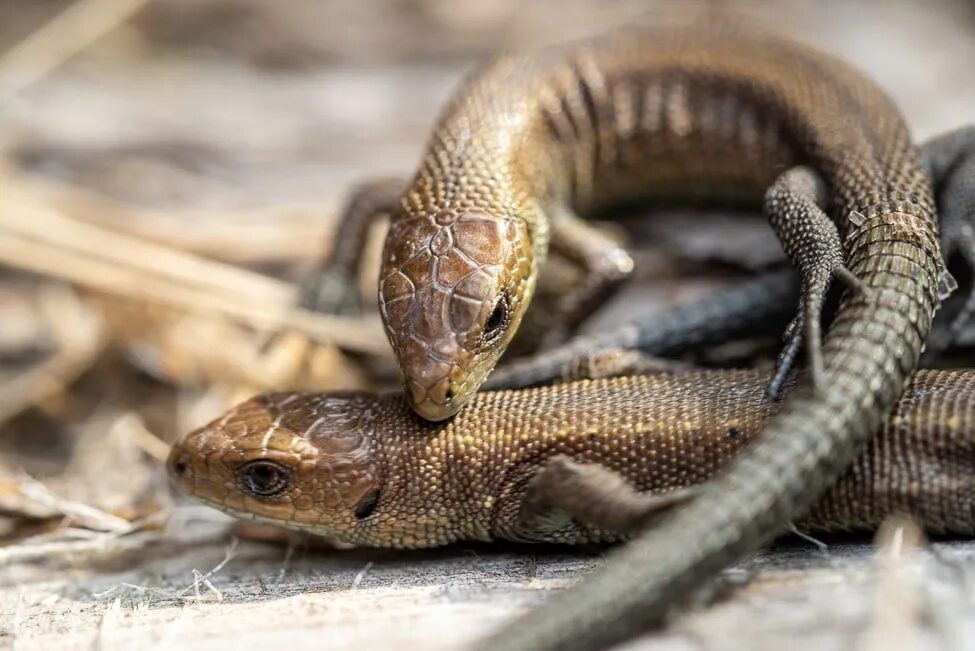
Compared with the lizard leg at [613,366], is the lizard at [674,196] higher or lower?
higher

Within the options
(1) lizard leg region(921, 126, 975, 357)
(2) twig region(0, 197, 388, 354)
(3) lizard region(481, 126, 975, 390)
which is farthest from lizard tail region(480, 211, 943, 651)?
(2) twig region(0, 197, 388, 354)

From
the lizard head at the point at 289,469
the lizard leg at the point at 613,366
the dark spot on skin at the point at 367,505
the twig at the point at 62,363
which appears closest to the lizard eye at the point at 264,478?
the lizard head at the point at 289,469

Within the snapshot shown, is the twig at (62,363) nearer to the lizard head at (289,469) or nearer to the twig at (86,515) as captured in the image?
the twig at (86,515)

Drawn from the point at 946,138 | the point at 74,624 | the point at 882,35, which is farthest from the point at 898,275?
the point at 882,35

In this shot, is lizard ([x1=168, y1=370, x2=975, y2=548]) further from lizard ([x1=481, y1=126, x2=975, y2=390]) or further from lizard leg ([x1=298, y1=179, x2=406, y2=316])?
lizard leg ([x1=298, y1=179, x2=406, y2=316])

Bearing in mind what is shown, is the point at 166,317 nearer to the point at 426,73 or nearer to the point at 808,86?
the point at 426,73

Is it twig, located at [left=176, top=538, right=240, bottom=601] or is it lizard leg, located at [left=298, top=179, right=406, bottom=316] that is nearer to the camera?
twig, located at [left=176, top=538, right=240, bottom=601]
